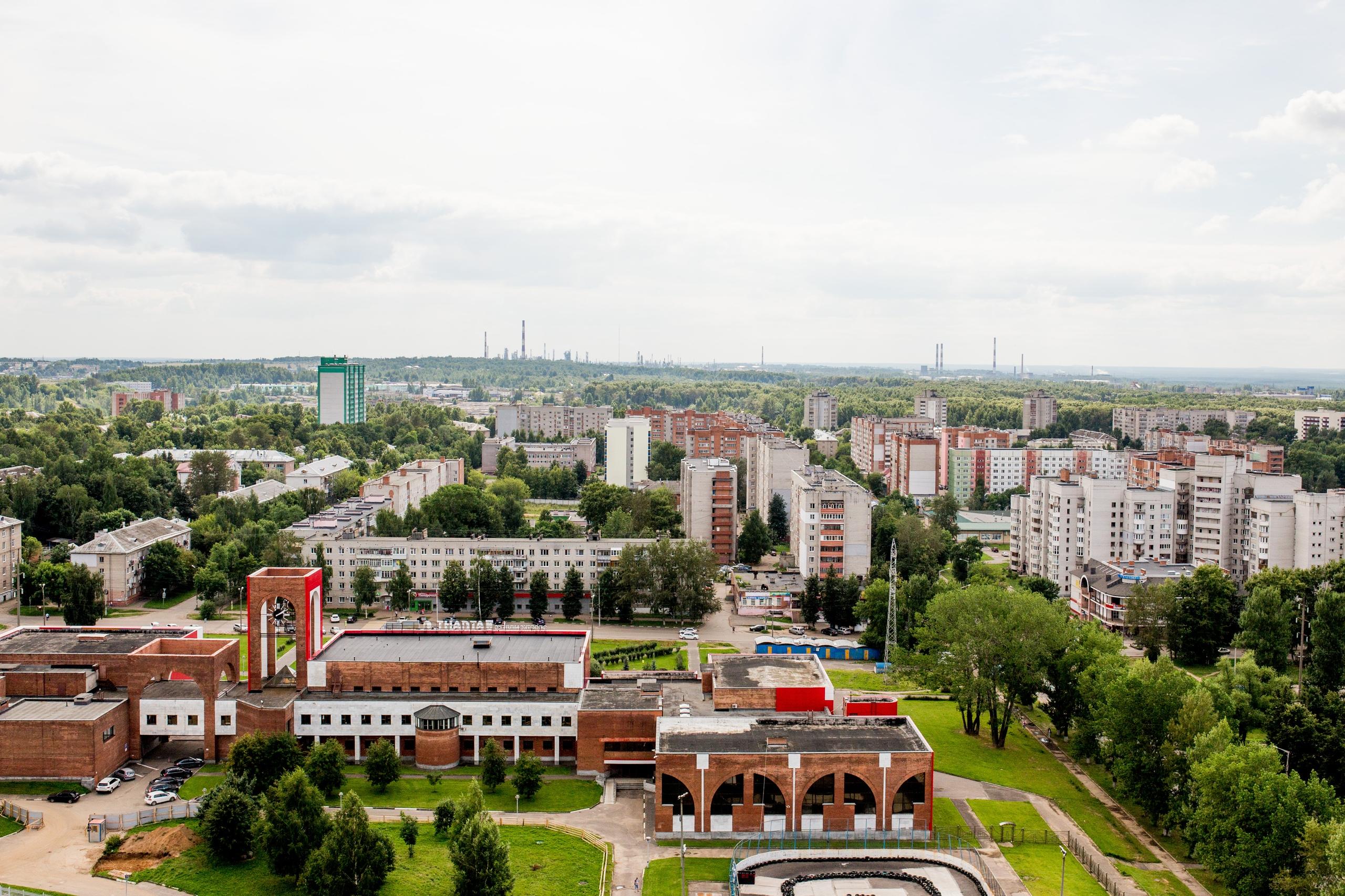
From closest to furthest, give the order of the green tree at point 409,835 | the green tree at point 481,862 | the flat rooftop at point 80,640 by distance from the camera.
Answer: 1. the green tree at point 481,862
2. the green tree at point 409,835
3. the flat rooftop at point 80,640

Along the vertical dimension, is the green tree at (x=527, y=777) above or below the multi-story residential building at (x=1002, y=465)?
below

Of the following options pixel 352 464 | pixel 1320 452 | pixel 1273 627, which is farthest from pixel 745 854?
pixel 1320 452

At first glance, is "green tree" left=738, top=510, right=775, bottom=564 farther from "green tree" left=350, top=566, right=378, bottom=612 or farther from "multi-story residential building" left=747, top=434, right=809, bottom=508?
"green tree" left=350, top=566, right=378, bottom=612

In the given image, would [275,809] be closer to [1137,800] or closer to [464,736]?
[464,736]

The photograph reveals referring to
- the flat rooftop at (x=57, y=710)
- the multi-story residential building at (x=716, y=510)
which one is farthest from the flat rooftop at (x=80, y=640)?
the multi-story residential building at (x=716, y=510)

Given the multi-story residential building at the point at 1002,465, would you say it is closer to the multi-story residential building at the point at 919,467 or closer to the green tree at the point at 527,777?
the multi-story residential building at the point at 919,467

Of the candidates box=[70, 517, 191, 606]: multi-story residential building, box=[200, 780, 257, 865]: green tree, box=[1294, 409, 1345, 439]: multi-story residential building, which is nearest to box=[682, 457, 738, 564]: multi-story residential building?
box=[70, 517, 191, 606]: multi-story residential building

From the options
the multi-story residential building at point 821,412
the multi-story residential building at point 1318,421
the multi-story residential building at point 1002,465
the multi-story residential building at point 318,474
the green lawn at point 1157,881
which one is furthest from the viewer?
the multi-story residential building at point 821,412
